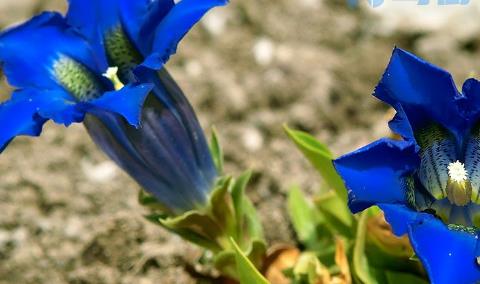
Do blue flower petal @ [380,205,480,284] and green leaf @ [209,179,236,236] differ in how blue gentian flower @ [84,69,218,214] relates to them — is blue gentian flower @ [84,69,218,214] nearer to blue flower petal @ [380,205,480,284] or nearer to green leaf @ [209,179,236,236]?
green leaf @ [209,179,236,236]

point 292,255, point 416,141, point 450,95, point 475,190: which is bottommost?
point 292,255

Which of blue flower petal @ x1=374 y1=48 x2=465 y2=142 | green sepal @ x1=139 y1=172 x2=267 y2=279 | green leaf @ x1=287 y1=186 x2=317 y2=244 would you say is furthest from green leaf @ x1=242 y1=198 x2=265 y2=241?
blue flower petal @ x1=374 y1=48 x2=465 y2=142

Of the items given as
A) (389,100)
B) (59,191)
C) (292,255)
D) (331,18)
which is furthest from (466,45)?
(389,100)

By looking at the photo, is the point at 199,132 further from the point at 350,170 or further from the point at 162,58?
the point at 350,170

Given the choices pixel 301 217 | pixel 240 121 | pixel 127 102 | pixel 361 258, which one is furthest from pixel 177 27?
pixel 240 121

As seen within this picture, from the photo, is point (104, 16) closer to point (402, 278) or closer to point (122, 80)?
point (122, 80)

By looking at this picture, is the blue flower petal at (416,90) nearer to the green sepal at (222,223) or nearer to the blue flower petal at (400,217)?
the blue flower petal at (400,217)

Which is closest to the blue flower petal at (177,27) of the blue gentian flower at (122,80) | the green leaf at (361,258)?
the blue gentian flower at (122,80)
